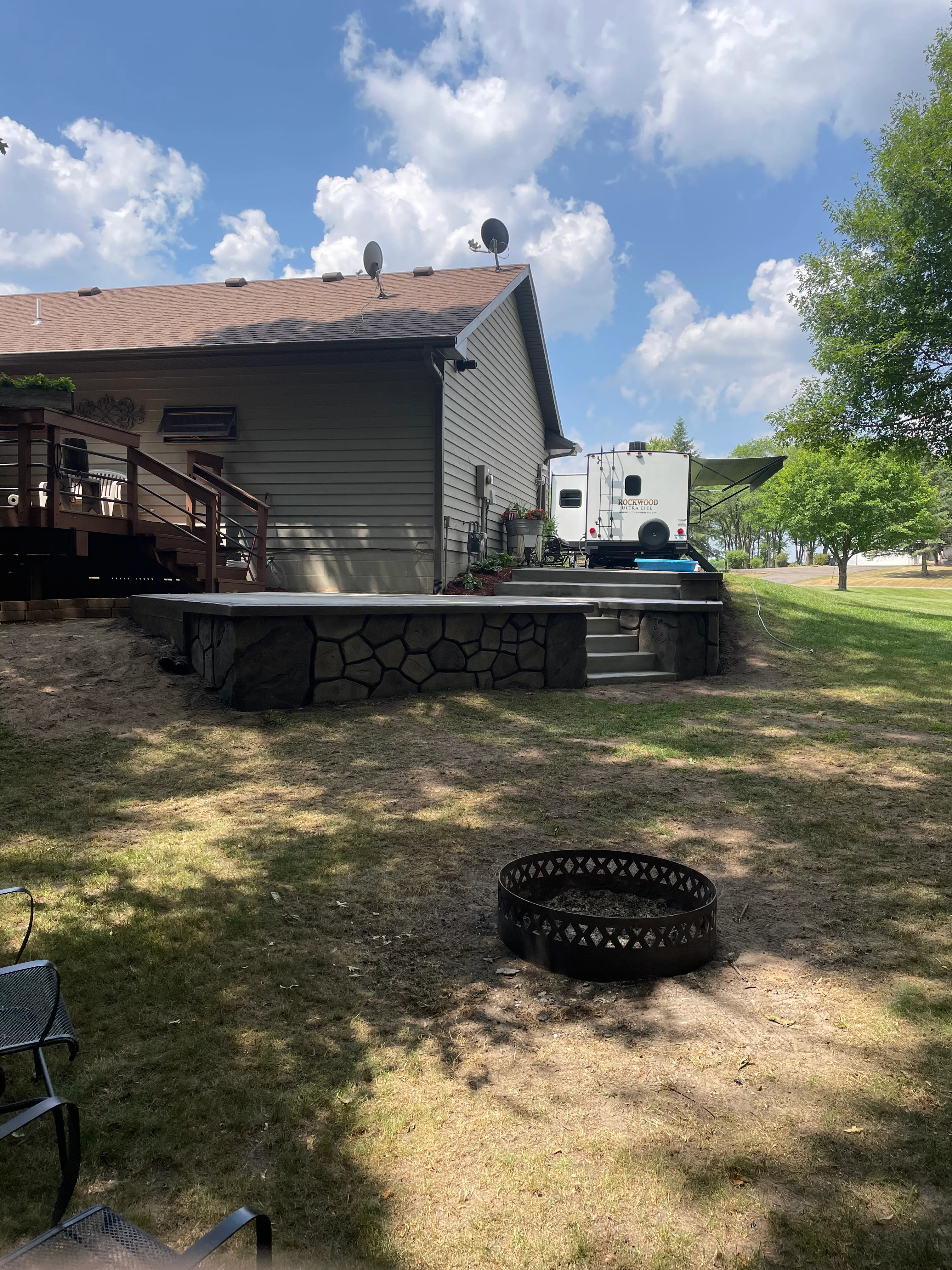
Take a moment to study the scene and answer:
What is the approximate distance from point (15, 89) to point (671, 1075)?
42.5ft

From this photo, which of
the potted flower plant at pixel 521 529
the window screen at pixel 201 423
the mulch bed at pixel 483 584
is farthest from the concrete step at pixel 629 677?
the window screen at pixel 201 423

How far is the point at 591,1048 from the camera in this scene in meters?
2.55

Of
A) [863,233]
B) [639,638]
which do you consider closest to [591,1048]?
[639,638]

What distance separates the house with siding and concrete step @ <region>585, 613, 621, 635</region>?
Answer: 10.7 ft

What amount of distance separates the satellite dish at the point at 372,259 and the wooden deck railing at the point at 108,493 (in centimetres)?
422

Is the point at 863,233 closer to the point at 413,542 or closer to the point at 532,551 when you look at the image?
the point at 532,551

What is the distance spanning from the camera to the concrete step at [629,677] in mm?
8391

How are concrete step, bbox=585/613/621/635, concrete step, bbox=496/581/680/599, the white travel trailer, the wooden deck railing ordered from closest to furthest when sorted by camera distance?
the wooden deck railing
concrete step, bbox=585/613/621/635
concrete step, bbox=496/581/680/599
the white travel trailer

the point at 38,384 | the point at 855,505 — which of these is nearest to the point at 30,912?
the point at 38,384

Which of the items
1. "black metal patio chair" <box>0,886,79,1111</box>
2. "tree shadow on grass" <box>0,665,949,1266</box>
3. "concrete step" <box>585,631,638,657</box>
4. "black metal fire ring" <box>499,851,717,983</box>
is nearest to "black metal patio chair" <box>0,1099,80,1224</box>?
"black metal patio chair" <box>0,886,79,1111</box>

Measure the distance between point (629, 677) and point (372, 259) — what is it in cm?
888

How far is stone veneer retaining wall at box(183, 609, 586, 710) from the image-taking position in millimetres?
6555

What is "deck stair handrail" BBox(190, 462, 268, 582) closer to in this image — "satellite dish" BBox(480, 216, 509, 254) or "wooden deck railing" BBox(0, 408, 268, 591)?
"wooden deck railing" BBox(0, 408, 268, 591)

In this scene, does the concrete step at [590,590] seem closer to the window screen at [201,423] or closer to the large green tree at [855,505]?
the window screen at [201,423]
